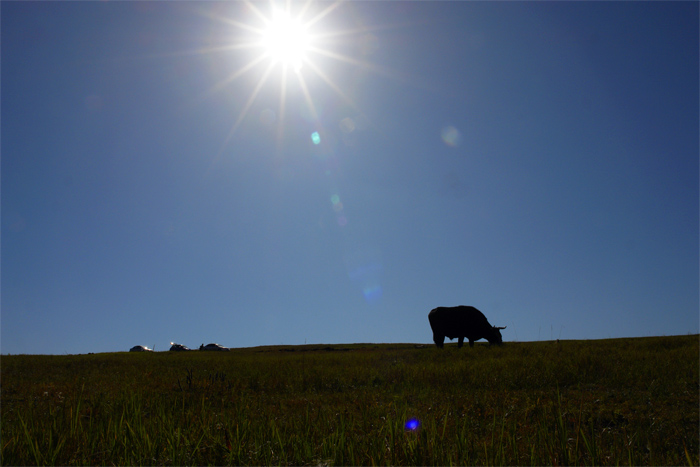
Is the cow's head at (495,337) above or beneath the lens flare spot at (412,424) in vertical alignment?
above

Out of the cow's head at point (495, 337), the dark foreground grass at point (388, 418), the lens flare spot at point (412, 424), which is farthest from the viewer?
the cow's head at point (495, 337)

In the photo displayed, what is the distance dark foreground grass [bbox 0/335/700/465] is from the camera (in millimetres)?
3059

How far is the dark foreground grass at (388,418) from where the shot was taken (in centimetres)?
306

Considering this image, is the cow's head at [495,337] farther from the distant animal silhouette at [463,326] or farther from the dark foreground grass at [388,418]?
the dark foreground grass at [388,418]

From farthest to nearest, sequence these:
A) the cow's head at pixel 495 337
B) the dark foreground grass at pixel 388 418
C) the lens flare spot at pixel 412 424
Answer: the cow's head at pixel 495 337
the lens flare spot at pixel 412 424
the dark foreground grass at pixel 388 418

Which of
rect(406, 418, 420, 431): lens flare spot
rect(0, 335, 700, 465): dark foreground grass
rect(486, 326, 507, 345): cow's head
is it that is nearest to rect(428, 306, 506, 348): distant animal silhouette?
rect(486, 326, 507, 345): cow's head

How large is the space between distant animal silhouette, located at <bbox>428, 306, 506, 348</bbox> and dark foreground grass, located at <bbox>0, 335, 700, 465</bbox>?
11809mm

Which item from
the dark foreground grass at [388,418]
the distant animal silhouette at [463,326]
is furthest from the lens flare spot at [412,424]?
the distant animal silhouette at [463,326]

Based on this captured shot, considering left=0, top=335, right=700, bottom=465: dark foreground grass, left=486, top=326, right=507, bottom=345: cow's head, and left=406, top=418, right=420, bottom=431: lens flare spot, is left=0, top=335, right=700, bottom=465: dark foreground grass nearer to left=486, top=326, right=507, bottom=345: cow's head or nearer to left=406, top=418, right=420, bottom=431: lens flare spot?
left=406, top=418, right=420, bottom=431: lens flare spot

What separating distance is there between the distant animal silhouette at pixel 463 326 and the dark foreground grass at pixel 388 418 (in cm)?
1181

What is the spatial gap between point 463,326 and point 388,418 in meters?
21.3

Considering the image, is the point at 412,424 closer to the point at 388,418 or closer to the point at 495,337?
the point at 388,418

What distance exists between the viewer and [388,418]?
329cm

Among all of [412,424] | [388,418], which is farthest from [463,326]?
[388,418]
